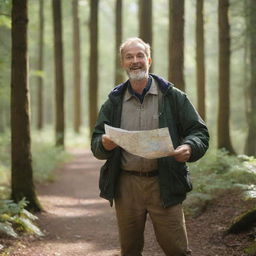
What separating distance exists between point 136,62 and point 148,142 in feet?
2.73

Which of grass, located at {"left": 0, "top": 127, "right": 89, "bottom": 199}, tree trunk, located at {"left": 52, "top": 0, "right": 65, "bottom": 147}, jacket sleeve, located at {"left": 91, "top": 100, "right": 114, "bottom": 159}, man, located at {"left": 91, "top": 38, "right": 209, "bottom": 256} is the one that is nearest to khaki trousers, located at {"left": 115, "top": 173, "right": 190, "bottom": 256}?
man, located at {"left": 91, "top": 38, "right": 209, "bottom": 256}

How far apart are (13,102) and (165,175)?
524 cm

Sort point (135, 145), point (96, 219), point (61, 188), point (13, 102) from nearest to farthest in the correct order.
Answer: point (135, 145)
point (13, 102)
point (96, 219)
point (61, 188)

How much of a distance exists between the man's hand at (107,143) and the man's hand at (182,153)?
0.56 metres

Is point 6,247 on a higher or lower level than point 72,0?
lower

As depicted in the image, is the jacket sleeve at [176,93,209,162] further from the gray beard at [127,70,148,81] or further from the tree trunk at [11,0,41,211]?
the tree trunk at [11,0,41,211]

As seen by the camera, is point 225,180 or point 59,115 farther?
point 59,115

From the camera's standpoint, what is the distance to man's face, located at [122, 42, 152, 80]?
393 cm

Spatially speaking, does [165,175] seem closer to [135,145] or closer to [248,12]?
[135,145]

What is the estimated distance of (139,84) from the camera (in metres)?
4.03

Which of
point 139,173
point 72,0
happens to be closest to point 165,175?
Result: point 139,173

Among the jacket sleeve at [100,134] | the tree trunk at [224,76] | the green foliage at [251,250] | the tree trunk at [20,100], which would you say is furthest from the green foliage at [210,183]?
the jacket sleeve at [100,134]

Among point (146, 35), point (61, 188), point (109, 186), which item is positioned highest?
point (146, 35)

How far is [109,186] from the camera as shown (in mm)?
3961
